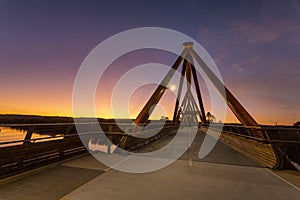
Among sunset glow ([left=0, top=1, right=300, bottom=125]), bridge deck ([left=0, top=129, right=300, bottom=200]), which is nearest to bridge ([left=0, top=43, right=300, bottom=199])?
bridge deck ([left=0, top=129, right=300, bottom=200])

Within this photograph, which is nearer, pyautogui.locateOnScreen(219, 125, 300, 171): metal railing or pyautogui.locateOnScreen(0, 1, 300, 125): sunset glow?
pyautogui.locateOnScreen(219, 125, 300, 171): metal railing

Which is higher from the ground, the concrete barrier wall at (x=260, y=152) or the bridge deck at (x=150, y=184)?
the concrete barrier wall at (x=260, y=152)

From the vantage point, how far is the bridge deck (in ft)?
10.3

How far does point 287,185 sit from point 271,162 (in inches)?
67.8

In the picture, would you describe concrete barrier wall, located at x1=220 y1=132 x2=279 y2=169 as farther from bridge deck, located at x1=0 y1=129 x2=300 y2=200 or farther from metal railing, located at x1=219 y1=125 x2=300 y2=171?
bridge deck, located at x1=0 y1=129 x2=300 y2=200

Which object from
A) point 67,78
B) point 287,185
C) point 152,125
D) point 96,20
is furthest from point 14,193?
point 67,78

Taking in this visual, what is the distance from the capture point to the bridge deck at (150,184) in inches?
124

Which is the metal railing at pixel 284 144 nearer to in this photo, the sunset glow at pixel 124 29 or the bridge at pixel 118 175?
the bridge at pixel 118 175

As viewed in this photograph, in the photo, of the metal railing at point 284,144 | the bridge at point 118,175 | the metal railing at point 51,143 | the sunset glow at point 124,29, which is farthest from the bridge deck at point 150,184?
the sunset glow at point 124,29

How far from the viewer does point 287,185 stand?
393cm

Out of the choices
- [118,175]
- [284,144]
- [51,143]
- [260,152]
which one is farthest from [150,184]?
[284,144]

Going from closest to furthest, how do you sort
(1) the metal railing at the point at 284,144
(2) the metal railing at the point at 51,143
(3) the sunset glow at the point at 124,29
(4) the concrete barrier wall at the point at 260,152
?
1. (2) the metal railing at the point at 51,143
2. (1) the metal railing at the point at 284,144
3. (4) the concrete barrier wall at the point at 260,152
4. (3) the sunset glow at the point at 124,29

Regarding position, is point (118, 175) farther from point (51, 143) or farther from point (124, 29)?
point (124, 29)

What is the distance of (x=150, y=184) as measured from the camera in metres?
3.72
